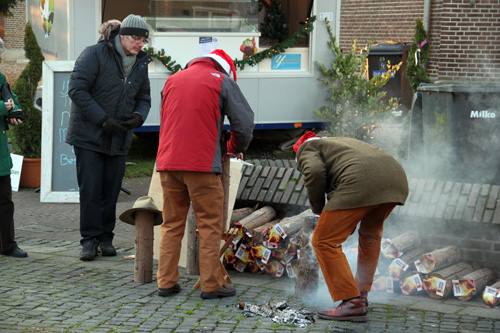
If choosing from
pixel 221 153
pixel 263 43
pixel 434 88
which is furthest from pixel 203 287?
pixel 263 43

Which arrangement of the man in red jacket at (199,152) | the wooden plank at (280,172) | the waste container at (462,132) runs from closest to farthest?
the man in red jacket at (199,152), the wooden plank at (280,172), the waste container at (462,132)

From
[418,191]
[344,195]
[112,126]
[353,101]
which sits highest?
[353,101]

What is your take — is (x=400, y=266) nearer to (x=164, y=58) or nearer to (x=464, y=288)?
(x=464, y=288)

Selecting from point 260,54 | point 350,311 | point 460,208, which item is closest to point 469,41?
point 260,54

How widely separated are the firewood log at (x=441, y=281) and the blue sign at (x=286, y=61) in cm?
661

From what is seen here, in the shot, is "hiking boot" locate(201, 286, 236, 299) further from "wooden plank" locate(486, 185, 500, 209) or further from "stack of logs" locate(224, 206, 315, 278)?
"wooden plank" locate(486, 185, 500, 209)

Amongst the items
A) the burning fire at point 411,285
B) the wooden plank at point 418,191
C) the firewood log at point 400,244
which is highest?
the wooden plank at point 418,191

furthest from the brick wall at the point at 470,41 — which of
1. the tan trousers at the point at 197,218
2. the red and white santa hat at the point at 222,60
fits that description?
the tan trousers at the point at 197,218

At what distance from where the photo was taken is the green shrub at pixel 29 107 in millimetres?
9523

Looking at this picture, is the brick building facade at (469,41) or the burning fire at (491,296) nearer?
the burning fire at (491,296)

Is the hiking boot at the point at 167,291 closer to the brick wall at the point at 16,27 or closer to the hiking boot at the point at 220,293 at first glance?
the hiking boot at the point at 220,293

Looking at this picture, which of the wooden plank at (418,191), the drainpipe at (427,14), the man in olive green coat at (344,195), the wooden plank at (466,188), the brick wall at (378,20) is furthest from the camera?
the brick wall at (378,20)

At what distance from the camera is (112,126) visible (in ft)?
20.5

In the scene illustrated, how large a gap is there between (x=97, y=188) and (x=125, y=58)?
114 cm
